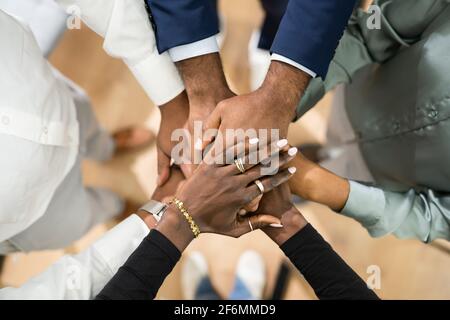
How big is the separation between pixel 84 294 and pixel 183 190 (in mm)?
252

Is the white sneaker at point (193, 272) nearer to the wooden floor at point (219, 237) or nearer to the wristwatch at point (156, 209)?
the wooden floor at point (219, 237)

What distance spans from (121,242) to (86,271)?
3.2 inches

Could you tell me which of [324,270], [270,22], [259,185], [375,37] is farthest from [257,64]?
[324,270]

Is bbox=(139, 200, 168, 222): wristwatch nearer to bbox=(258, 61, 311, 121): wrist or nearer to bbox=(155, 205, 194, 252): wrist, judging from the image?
bbox=(155, 205, 194, 252): wrist

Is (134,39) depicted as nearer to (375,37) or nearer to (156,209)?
(156,209)

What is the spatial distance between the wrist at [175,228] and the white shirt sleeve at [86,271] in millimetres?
87

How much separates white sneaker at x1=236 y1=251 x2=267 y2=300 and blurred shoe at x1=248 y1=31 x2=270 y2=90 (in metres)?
0.58

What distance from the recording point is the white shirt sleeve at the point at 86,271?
2.56ft

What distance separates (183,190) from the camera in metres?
0.82

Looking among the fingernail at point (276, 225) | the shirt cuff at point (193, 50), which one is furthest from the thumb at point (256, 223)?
the shirt cuff at point (193, 50)

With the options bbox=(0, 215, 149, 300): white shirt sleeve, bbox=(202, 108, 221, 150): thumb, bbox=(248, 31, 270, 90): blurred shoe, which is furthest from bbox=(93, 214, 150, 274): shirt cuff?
bbox=(248, 31, 270, 90): blurred shoe

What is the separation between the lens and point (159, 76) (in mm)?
Answer: 881
